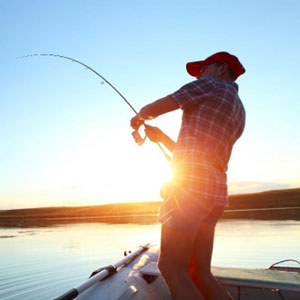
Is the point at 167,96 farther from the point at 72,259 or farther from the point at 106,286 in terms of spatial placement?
the point at 72,259

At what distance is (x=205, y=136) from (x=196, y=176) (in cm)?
29

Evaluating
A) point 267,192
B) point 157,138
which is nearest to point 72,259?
point 157,138

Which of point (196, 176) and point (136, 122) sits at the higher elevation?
point (136, 122)

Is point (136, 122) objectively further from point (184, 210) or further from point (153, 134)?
point (184, 210)

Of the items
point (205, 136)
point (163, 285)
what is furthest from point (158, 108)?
point (163, 285)

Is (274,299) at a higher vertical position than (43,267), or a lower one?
higher

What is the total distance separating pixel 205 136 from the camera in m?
2.15

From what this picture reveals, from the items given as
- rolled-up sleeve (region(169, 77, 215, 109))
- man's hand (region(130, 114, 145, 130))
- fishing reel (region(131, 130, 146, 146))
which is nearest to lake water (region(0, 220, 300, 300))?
fishing reel (region(131, 130, 146, 146))

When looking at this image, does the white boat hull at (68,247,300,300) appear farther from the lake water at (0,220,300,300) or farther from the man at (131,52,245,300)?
the lake water at (0,220,300,300)

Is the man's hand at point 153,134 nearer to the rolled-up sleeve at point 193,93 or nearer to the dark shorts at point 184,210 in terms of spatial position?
the rolled-up sleeve at point 193,93

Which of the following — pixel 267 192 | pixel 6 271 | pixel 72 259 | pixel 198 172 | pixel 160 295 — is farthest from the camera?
pixel 267 192

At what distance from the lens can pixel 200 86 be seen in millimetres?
2189

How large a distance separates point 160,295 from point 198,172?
2.57 meters

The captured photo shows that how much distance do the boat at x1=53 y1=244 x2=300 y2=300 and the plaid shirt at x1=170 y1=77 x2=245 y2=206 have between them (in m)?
1.66
